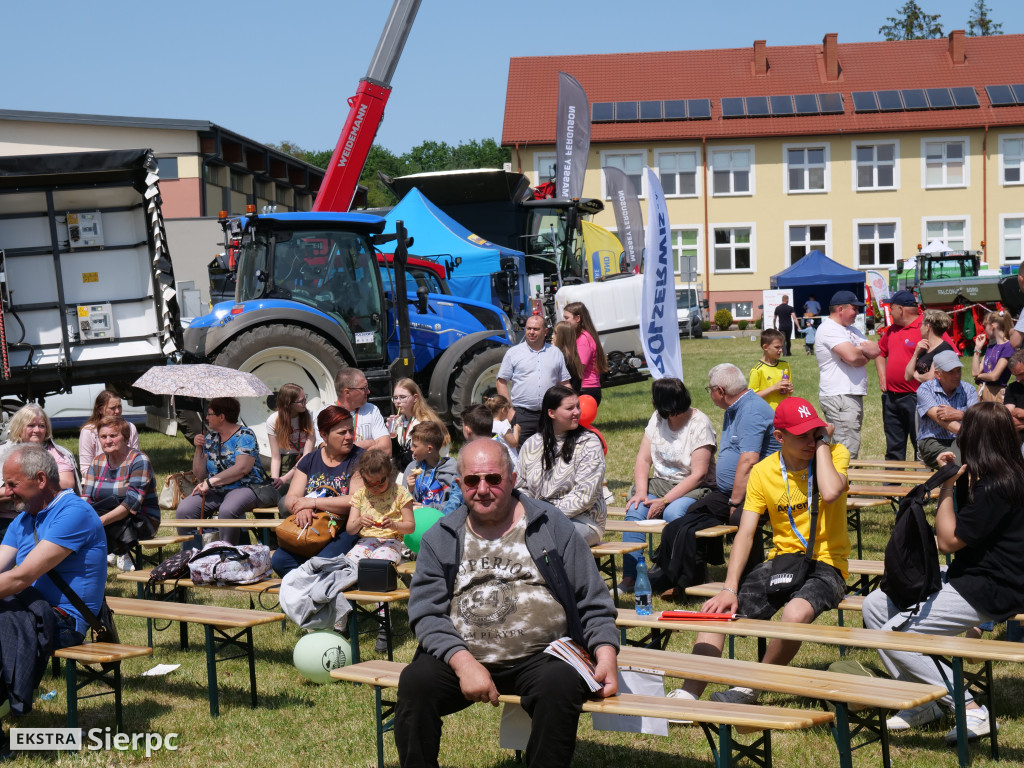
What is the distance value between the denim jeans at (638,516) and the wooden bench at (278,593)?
1.56 meters

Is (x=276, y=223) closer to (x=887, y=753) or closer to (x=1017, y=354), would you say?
(x=1017, y=354)

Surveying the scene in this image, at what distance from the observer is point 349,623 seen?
618 cm

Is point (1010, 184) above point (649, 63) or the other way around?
the other way around

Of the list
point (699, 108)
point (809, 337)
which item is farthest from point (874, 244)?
point (809, 337)

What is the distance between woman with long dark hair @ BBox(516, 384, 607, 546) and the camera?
21.3 ft

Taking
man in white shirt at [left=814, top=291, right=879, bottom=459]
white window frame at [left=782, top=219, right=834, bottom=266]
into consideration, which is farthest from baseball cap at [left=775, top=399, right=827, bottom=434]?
white window frame at [left=782, top=219, right=834, bottom=266]

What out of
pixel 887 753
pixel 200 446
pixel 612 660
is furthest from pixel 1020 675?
pixel 200 446

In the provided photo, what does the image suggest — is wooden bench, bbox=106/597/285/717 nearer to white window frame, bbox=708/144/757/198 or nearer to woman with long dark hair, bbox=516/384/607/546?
woman with long dark hair, bbox=516/384/607/546

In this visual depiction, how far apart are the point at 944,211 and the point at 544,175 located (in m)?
14.8

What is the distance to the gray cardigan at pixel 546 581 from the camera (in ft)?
13.5

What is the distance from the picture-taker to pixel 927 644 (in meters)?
4.46

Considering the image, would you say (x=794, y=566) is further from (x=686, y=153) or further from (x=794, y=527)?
(x=686, y=153)

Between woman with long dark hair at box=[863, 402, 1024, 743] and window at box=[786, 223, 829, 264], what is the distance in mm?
39764

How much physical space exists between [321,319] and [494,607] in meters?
8.20
